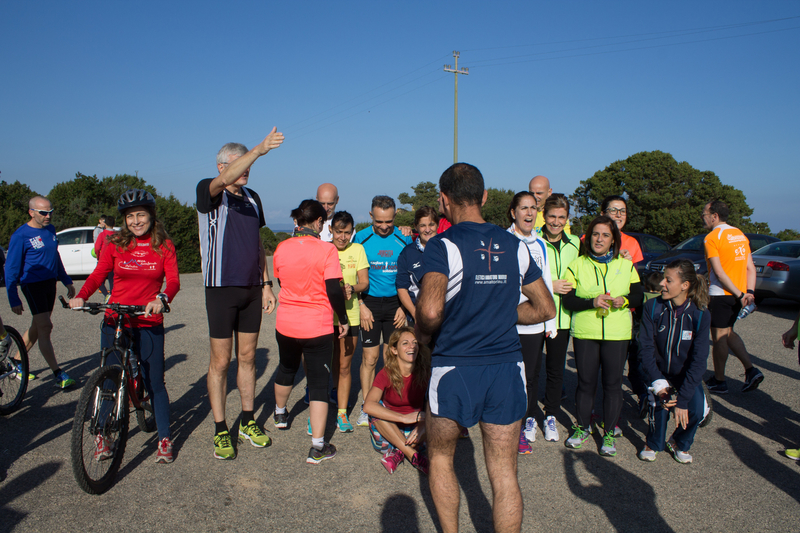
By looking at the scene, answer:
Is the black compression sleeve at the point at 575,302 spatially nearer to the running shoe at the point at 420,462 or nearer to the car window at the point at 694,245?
the running shoe at the point at 420,462

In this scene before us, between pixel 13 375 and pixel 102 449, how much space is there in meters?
2.28

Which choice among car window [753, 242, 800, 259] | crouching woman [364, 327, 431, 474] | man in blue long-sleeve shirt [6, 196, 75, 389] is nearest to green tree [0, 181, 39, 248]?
man in blue long-sleeve shirt [6, 196, 75, 389]

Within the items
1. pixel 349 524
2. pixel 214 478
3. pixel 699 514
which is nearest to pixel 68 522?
pixel 214 478

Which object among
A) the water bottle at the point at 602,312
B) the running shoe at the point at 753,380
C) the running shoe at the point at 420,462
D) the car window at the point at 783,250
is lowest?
the running shoe at the point at 420,462

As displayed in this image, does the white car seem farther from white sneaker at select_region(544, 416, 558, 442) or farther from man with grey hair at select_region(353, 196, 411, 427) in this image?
white sneaker at select_region(544, 416, 558, 442)

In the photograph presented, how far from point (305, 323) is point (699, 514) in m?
2.97

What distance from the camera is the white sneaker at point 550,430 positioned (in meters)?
4.10

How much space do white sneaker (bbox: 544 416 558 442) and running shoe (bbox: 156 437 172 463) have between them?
9.92 feet

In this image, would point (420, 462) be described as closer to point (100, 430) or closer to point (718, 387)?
point (100, 430)

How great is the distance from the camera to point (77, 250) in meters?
16.2

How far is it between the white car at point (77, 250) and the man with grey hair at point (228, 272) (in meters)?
15.2

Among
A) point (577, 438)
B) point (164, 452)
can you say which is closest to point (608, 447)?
point (577, 438)

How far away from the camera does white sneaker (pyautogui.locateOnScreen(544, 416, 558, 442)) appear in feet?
13.5

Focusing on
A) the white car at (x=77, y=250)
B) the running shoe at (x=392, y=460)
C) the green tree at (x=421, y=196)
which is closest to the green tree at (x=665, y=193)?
the green tree at (x=421, y=196)
